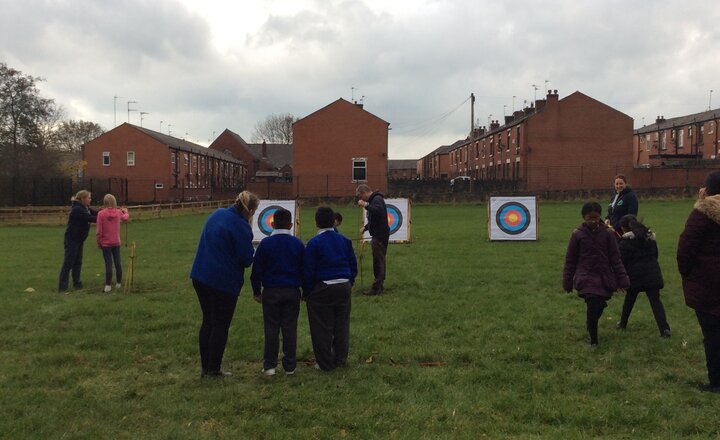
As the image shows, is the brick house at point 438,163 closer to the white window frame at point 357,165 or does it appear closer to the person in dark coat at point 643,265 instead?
the white window frame at point 357,165

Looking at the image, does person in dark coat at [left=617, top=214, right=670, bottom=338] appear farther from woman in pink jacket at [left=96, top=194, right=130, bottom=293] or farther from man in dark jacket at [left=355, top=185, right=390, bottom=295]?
woman in pink jacket at [left=96, top=194, right=130, bottom=293]

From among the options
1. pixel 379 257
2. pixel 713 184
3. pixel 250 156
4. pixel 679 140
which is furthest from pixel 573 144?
pixel 250 156

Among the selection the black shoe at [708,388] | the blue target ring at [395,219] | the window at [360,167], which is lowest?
the black shoe at [708,388]

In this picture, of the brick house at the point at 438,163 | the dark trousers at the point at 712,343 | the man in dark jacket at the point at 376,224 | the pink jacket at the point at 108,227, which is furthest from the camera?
the brick house at the point at 438,163

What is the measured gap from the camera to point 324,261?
5.90 metres

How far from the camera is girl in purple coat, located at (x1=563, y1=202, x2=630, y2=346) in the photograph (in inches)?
250

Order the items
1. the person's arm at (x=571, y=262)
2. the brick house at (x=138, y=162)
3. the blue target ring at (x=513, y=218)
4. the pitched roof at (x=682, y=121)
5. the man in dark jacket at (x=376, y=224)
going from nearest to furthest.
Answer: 1. the person's arm at (x=571, y=262)
2. the man in dark jacket at (x=376, y=224)
3. the blue target ring at (x=513, y=218)
4. the brick house at (x=138, y=162)
5. the pitched roof at (x=682, y=121)

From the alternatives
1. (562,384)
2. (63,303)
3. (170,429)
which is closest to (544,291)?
(562,384)

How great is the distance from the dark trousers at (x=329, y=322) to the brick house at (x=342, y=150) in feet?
140

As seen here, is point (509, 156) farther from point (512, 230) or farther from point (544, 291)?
point (544, 291)

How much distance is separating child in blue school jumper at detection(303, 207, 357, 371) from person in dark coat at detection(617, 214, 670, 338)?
357 centimetres

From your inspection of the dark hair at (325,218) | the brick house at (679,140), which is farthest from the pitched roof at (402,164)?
the dark hair at (325,218)

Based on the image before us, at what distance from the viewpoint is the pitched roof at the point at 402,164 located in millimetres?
122069

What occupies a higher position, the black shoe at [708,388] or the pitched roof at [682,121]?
the pitched roof at [682,121]
